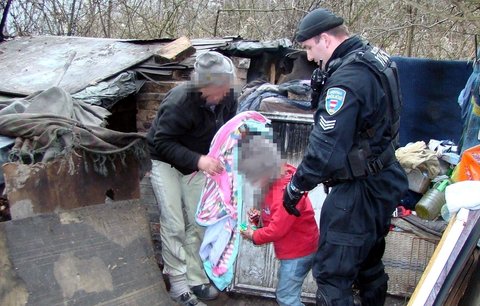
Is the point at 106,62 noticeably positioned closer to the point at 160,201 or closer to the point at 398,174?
the point at 160,201

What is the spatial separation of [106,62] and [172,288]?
7.73ft

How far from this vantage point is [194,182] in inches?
144

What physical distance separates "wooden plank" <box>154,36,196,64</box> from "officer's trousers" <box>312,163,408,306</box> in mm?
2432

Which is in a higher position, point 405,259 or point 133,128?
point 133,128

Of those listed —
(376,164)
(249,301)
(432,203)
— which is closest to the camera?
(376,164)

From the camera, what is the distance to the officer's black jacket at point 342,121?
2633 mm

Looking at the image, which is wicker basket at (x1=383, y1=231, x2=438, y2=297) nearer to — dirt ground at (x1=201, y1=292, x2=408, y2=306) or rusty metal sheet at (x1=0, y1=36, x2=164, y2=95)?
dirt ground at (x1=201, y1=292, x2=408, y2=306)

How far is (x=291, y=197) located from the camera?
2.81m

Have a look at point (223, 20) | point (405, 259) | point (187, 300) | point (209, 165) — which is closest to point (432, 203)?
point (405, 259)

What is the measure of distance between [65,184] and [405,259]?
254 cm

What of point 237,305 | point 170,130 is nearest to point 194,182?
point 170,130

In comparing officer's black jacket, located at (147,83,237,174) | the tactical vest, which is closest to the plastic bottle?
the tactical vest

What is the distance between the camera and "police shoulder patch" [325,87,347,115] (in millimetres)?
2629

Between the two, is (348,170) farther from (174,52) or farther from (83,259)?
(174,52)
